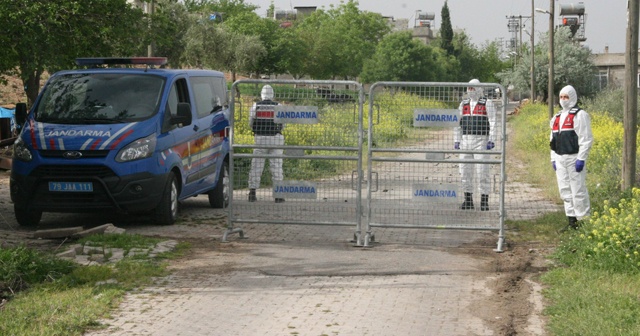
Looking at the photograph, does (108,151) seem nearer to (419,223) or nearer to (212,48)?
(419,223)

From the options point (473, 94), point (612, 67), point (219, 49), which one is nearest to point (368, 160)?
point (473, 94)

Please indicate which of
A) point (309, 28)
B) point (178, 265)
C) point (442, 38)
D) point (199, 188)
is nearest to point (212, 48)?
point (309, 28)

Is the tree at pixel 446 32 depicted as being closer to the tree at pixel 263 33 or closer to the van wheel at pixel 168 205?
the tree at pixel 263 33

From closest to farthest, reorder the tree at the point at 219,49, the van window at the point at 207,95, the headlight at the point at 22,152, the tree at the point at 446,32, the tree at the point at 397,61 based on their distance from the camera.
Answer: the headlight at the point at 22,152, the van window at the point at 207,95, the tree at the point at 219,49, the tree at the point at 397,61, the tree at the point at 446,32

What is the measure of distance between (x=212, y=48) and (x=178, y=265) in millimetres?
47433

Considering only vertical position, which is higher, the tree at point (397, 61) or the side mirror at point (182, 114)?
the tree at point (397, 61)

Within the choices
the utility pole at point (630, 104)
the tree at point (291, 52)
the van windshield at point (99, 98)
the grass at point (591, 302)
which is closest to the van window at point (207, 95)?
the van windshield at point (99, 98)

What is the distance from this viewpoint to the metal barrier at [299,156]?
39.0 feet

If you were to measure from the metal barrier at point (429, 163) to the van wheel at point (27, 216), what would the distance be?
4396 mm

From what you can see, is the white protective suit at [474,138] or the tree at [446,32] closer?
the white protective suit at [474,138]

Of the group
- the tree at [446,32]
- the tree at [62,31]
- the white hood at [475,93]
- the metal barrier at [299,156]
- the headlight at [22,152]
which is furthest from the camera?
the tree at [446,32]

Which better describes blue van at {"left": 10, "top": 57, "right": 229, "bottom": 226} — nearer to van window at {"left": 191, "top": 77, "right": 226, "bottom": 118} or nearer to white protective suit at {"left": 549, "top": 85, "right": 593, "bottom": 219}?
van window at {"left": 191, "top": 77, "right": 226, "bottom": 118}

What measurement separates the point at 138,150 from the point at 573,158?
547cm

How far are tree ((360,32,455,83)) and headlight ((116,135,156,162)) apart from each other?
219 feet
